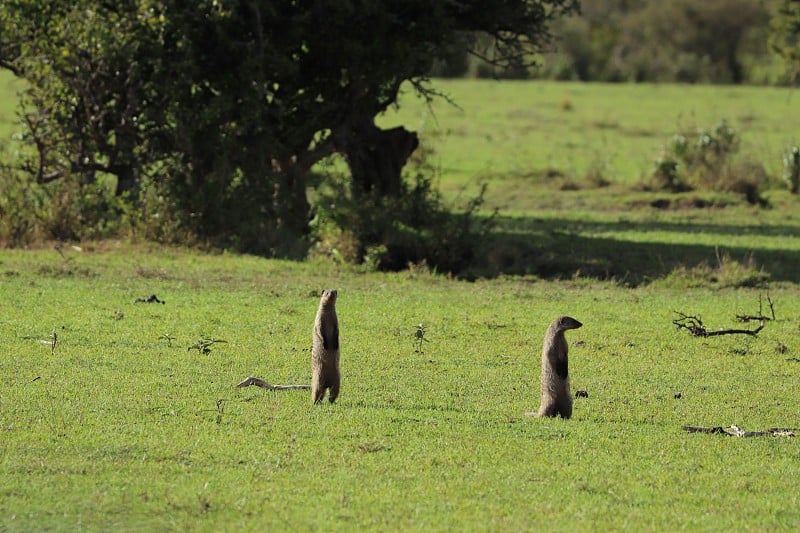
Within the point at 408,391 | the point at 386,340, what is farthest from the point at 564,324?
the point at 386,340

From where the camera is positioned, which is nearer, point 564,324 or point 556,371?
point 564,324

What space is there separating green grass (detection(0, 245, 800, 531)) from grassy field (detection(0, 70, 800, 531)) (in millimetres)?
24

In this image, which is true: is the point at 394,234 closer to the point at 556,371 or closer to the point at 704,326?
the point at 704,326

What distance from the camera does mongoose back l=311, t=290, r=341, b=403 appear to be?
29.5 feet

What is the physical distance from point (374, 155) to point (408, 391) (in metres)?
9.13

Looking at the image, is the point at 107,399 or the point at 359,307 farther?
the point at 359,307

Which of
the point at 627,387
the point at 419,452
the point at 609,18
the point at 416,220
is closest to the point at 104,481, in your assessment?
the point at 419,452

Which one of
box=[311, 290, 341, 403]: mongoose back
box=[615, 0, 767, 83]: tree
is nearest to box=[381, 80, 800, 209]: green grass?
box=[615, 0, 767, 83]: tree

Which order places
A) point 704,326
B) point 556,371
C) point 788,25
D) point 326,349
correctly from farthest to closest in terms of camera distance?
point 788,25
point 704,326
point 326,349
point 556,371

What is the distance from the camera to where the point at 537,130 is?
1395 inches

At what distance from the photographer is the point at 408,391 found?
33.4ft

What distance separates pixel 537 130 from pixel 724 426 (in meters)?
26.6

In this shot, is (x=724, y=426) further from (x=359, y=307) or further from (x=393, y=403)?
(x=359, y=307)

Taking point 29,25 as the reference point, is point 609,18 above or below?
above
